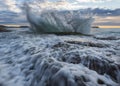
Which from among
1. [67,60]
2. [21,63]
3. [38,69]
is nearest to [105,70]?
[67,60]

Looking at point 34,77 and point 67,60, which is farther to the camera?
point 67,60

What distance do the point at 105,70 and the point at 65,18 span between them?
1488 centimetres

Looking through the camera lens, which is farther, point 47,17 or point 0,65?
point 47,17

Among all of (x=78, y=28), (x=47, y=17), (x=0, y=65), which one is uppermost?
(x=0, y=65)

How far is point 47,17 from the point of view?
19.8 meters

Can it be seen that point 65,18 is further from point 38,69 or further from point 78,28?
point 38,69

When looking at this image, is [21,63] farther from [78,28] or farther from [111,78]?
[78,28]

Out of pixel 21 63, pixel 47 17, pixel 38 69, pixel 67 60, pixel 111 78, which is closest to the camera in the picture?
pixel 111 78

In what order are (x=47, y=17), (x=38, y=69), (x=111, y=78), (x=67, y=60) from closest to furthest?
(x=111, y=78) → (x=38, y=69) → (x=67, y=60) → (x=47, y=17)

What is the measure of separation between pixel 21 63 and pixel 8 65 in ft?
1.37

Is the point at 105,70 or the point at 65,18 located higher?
the point at 105,70

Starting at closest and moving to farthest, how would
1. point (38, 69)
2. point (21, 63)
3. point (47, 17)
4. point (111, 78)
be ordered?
point (111, 78)
point (38, 69)
point (21, 63)
point (47, 17)

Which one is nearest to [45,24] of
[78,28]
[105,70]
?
[78,28]

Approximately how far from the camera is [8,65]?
6762 mm
